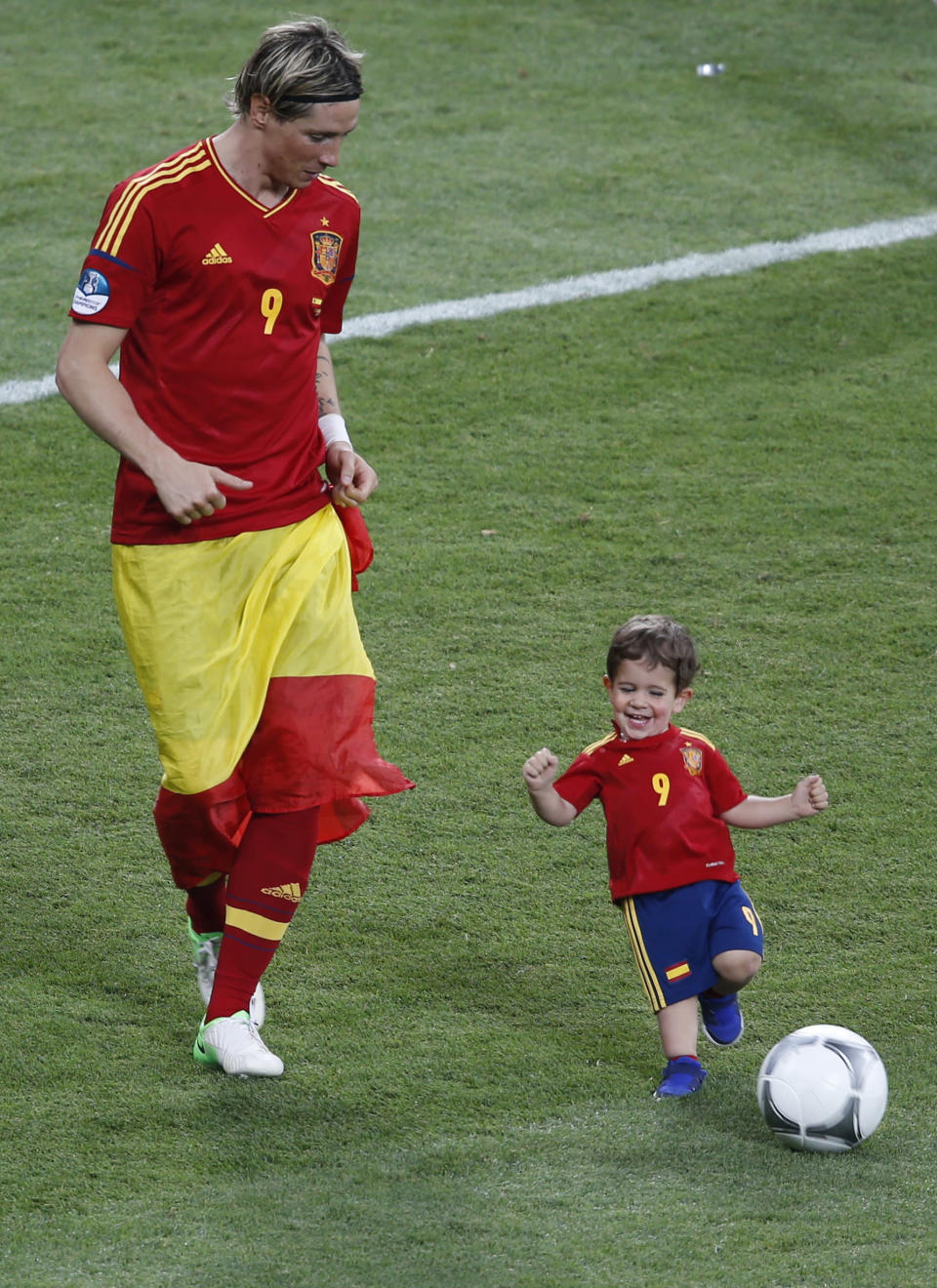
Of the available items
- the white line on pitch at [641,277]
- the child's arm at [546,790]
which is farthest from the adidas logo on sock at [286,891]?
the white line on pitch at [641,277]

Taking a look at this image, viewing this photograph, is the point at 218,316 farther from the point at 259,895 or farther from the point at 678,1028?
the point at 678,1028

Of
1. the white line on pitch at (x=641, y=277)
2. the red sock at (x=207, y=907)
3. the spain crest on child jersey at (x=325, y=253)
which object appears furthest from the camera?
the white line on pitch at (x=641, y=277)

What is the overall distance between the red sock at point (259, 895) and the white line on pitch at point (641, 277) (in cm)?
427

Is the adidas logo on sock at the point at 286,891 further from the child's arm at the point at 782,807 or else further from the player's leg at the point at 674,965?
the child's arm at the point at 782,807

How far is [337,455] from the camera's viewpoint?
12.0ft

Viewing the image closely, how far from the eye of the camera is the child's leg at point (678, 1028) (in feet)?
12.0

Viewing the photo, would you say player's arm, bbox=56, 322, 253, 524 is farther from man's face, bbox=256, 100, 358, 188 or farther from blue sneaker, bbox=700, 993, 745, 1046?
blue sneaker, bbox=700, 993, 745, 1046

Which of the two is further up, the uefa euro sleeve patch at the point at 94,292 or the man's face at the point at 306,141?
the man's face at the point at 306,141

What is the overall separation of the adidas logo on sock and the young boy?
21.2 inches

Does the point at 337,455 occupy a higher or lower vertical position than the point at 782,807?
higher

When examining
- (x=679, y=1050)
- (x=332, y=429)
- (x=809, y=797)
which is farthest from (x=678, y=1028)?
(x=332, y=429)

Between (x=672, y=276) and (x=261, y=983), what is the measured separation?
206 inches

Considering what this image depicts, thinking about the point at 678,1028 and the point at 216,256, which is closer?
the point at 216,256

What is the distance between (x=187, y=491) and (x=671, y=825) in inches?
48.8
